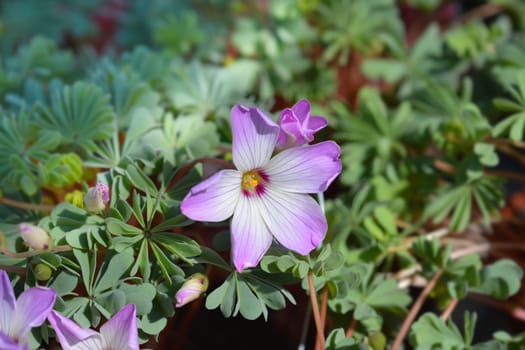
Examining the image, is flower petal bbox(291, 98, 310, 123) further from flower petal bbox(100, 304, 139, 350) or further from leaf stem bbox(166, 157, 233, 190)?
flower petal bbox(100, 304, 139, 350)

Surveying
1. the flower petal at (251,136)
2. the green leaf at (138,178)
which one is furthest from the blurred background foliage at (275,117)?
the flower petal at (251,136)

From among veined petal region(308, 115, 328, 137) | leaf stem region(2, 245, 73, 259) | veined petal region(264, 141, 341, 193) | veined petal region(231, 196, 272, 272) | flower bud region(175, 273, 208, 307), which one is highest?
veined petal region(308, 115, 328, 137)

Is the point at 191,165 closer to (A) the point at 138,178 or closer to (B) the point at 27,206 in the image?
(A) the point at 138,178

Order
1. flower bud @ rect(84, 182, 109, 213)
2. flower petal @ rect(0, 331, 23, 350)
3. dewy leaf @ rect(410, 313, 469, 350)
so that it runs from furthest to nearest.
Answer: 1. dewy leaf @ rect(410, 313, 469, 350)
2. flower bud @ rect(84, 182, 109, 213)
3. flower petal @ rect(0, 331, 23, 350)

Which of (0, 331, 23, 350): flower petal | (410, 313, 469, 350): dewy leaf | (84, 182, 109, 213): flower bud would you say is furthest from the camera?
(410, 313, 469, 350): dewy leaf

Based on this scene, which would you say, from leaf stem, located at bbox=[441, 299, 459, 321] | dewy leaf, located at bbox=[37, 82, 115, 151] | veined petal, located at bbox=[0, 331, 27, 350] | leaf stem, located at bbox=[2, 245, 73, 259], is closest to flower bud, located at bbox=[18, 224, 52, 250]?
leaf stem, located at bbox=[2, 245, 73, 259]

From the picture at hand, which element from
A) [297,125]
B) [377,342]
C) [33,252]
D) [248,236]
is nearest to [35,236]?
[33,252]

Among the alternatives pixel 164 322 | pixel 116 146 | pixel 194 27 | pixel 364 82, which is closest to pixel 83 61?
pixel 194 27
